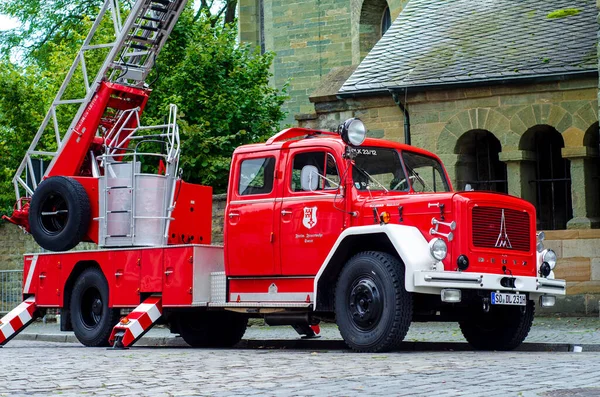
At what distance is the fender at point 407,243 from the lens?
1176 centimetres

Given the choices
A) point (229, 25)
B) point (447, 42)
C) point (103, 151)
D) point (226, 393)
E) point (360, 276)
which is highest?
point (229, 25)

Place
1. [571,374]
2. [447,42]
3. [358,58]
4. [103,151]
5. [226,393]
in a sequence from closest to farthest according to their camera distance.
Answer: [226,393] → [571,374] → [103,151] → [447,42] → [358,58]

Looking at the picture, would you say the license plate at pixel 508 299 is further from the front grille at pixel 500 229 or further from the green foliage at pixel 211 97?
the green foliage at pixel 211 97

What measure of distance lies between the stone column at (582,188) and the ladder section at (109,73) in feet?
23.5

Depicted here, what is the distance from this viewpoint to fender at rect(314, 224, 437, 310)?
11.8 m

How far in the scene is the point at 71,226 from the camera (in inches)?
616

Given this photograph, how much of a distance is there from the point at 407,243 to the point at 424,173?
219 cm

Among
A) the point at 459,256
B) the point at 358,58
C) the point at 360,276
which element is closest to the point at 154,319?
the point at 360,276

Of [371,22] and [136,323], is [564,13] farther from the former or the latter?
[136,323]

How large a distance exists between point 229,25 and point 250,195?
1696cm

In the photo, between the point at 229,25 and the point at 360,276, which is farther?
the point at 229,25

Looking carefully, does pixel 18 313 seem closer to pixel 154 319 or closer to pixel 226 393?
pixel 154 319

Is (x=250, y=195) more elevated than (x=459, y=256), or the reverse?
(x=250, y=195)

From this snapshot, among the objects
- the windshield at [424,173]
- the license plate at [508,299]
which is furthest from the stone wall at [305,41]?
the license plate at [508,299]
